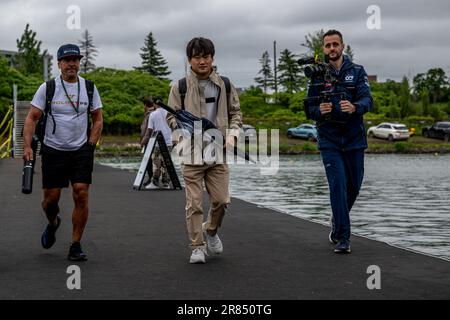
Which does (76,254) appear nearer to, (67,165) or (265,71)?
(67,165)

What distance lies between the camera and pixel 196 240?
312 inches

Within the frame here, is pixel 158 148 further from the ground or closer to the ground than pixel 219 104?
closer to the ground

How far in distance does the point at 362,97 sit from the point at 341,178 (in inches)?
32.8

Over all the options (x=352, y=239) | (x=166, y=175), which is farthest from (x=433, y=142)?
(x=352, y=239)

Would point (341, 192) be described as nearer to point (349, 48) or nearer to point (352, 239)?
point (352, 239)

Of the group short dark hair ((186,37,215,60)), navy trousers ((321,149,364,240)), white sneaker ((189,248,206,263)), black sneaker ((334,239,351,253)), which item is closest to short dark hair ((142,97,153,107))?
navy trousers ((321,149,364,240))

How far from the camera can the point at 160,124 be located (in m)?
17.8

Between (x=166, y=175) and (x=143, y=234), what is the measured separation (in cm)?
847

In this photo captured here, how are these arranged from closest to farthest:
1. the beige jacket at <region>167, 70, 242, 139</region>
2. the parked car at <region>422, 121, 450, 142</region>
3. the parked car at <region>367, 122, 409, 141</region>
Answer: the beige jacket at <region>167, 70, 242, 139</region> → the parked car at <region>367, 122, 409, 141</region> → the parked car at <region>422, 121, 450, 142</region>

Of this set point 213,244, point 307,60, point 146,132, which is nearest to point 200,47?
point 307,60

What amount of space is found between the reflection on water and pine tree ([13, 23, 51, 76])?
8588cm

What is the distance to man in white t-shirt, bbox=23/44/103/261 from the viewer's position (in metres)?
8.10

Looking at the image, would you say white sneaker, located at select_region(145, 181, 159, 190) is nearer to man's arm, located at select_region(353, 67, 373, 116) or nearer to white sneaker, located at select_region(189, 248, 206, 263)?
man's arm, located at select_region(353, 67, 373, 116)

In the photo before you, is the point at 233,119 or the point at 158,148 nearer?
the point at 233,119
